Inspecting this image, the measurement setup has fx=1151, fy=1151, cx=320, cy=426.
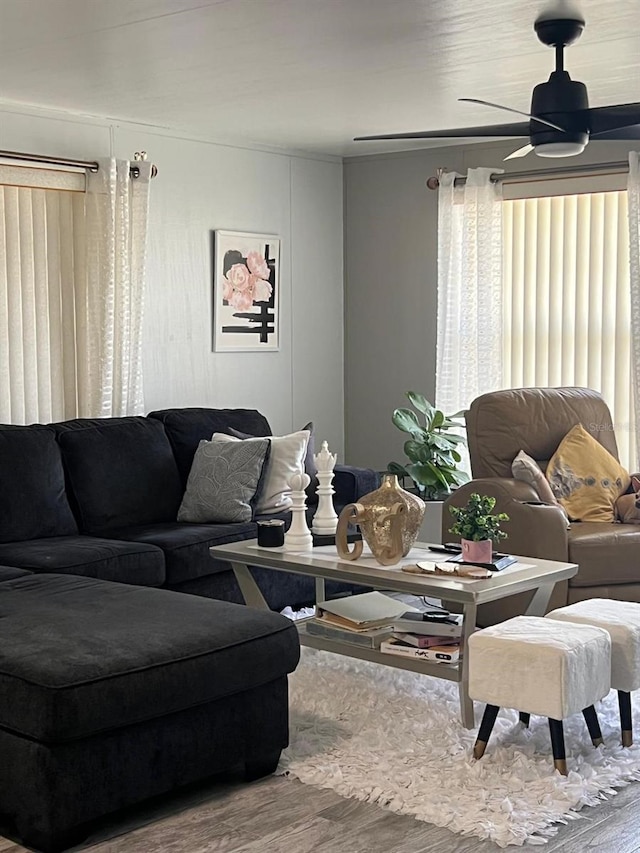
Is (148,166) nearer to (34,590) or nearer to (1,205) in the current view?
(1,205)

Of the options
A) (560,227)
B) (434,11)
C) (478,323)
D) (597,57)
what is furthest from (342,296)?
(434,11)

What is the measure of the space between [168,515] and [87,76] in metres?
2.09

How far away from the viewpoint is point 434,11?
3.90m

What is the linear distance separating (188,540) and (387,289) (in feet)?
9.68

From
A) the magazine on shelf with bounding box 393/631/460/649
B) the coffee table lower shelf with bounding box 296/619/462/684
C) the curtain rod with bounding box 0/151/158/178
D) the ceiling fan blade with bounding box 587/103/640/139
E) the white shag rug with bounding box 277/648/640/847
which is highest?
the curtain rod with bounding box 0/151/158/178

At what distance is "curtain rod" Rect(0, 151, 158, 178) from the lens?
18.2 feet

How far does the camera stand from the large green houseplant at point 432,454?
661 centimetres

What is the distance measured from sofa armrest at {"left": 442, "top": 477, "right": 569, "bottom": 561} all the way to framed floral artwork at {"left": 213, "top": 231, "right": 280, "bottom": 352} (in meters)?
2.26

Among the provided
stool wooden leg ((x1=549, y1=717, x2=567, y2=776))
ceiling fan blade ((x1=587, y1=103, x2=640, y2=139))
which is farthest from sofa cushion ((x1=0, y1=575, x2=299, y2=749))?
ceiling fan blade ((x1=587, y1=103, x2=640, y2=139))

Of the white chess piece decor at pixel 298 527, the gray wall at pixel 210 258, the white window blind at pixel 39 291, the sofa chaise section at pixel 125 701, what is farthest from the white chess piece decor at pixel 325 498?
the gray wall at pixel 210 258

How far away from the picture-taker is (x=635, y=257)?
6.18 meters

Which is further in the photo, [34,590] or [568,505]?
[568,505]

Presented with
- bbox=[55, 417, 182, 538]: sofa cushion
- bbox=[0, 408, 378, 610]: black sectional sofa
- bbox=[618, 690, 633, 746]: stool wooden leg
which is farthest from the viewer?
bbox=[55, 417, 182, 538]: sofa cushion

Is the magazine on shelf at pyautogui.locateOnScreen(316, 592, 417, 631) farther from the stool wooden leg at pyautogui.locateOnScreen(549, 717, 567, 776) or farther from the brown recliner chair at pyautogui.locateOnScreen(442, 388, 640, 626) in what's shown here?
the stool wooden leg at pyautogui.locateOnScreen(549, 717, 567, 776)
